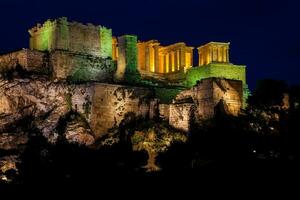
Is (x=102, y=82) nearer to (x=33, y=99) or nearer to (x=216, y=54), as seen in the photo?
(x=33, y=99)

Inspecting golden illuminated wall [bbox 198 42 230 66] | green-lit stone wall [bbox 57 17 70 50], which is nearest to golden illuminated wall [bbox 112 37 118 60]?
green-lit stone wall [bbox 57 17 70 50]

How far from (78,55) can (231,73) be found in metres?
17.3

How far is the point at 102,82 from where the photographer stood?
85.9m

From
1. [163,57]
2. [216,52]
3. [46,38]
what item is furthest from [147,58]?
[46,38]

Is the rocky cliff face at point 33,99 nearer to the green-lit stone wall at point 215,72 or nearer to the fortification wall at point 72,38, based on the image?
the fortification wall at point 72,38

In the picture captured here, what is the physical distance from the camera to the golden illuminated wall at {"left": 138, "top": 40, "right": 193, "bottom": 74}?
97.8 meters

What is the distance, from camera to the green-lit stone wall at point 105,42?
9281cm

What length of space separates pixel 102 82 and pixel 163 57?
16.7 meters

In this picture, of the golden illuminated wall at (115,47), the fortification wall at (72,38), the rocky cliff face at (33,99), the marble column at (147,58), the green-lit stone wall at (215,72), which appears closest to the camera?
the rocky cliff face at (33,99)

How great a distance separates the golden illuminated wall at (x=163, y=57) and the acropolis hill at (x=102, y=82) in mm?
136

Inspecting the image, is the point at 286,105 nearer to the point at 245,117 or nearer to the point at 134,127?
the point at 245,117

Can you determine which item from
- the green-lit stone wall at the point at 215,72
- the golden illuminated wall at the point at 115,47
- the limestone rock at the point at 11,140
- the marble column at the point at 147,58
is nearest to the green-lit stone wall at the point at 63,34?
the golden illuminated wall at the point at 115,47

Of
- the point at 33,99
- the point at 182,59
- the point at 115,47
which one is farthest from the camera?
the point at 182,59

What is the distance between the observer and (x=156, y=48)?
9900cm
